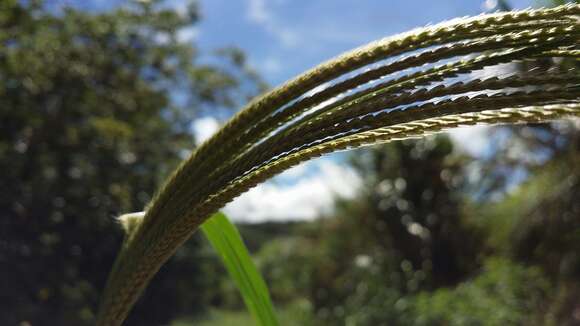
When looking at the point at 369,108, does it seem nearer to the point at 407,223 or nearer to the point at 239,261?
the point at 239,261

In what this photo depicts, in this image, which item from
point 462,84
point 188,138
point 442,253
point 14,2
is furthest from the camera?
point 188,138

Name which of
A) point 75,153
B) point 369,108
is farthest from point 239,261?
point 75,153

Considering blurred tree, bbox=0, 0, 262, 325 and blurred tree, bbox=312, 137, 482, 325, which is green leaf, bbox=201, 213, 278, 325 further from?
blurred tree, bbox=312, 137, 482, 325

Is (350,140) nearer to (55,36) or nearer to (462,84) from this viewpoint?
(462,84)

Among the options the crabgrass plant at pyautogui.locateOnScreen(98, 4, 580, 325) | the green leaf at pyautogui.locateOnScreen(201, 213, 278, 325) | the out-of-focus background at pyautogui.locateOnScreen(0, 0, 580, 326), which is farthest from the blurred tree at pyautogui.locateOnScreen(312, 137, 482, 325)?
the crabgrass plant at pyautogui.locateOnScreen(98, 4, 580, 325)

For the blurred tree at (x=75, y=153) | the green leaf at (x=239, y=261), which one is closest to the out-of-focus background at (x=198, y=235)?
the blurred tree at (x=75, y=153)

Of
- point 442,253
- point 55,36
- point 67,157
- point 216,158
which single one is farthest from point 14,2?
point 216,158
